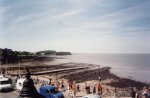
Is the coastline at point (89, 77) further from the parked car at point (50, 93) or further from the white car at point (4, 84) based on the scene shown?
the parked car at point (50, 93)

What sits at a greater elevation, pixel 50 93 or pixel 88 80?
pixel 50 93

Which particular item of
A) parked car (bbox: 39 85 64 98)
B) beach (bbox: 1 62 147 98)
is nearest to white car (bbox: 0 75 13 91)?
beach (bbox: 1 62 147 98)

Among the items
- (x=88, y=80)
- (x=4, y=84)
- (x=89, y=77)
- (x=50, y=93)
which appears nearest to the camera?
(x=50, y=93)

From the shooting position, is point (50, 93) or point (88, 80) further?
point (88, 80)

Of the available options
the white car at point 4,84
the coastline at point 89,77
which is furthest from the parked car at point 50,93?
the coastline at point 89,77

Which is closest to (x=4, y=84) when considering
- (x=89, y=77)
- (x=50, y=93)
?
(x=50, y=93)

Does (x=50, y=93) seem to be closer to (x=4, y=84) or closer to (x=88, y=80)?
(x=4, y=84)

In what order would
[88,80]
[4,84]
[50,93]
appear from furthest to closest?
[88,80], [4,84], [50,93]

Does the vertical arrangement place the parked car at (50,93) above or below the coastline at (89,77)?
above

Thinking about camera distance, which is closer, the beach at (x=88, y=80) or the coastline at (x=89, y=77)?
the beach at (x=88, y=80)

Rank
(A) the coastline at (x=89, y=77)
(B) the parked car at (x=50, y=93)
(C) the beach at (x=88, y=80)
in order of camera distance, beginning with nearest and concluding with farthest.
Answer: (B) the parked car at (x=50, y=93), (C) the beach at (x=88, y=80), (A) the coastline at (x=89, y=77)

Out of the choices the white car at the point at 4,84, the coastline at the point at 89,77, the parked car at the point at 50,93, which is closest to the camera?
the parked car at the point at 50,93

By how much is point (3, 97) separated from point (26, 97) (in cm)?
2235

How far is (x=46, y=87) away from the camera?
24.9 meters
